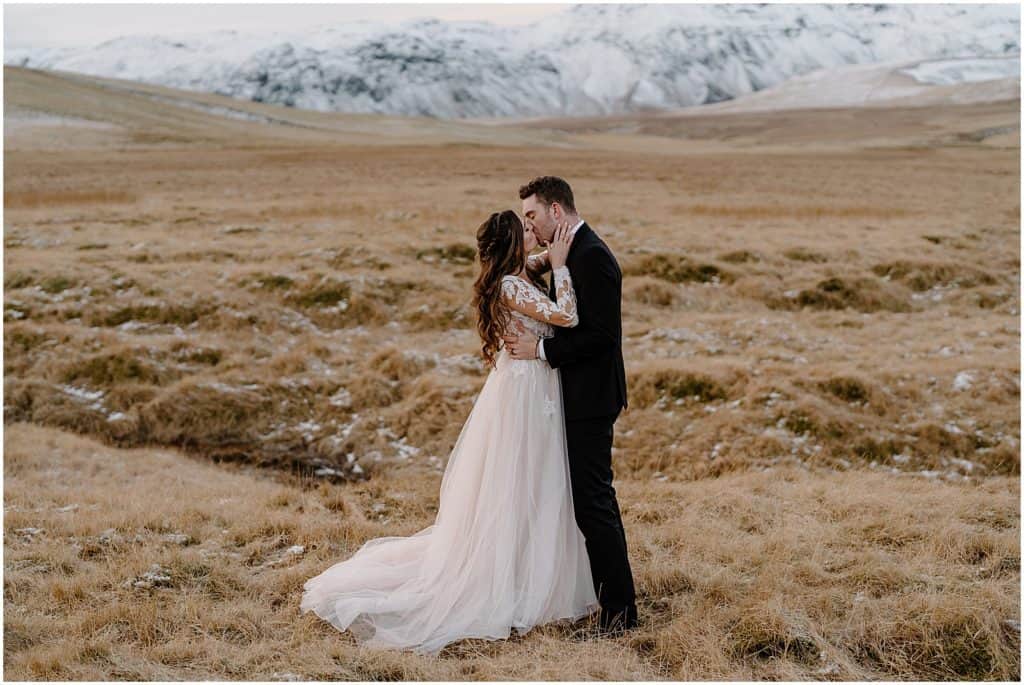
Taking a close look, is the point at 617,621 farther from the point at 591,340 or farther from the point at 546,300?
the point at 546,300

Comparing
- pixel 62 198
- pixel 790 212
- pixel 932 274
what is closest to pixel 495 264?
pixel 932 274

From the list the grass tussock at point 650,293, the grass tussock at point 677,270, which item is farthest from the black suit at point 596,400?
the grass tussock at point 677,270

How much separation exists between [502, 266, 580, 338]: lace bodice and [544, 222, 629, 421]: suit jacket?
83 millimetres

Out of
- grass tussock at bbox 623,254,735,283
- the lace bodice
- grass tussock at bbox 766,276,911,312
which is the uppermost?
the lace bodice

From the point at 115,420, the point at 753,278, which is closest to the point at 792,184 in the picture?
the point at 753,278

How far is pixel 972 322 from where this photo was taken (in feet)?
60.2

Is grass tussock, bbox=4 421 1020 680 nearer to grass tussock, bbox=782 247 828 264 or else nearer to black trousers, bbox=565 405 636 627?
black trousers, bbox=565 405 636 627

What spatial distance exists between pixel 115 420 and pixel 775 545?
10796 mm

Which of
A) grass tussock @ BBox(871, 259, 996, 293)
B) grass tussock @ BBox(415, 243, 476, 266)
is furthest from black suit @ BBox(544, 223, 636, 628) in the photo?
grass tussock @ BBox(871, 259, 996, 293)

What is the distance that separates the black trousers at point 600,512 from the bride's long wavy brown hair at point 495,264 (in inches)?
38.5

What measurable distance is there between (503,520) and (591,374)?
135cm

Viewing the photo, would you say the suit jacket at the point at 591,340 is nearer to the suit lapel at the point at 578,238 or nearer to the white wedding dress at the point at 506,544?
the suit lapel at the point at 578,238

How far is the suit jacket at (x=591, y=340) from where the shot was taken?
6188 millimetres

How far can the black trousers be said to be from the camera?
21.1ft
